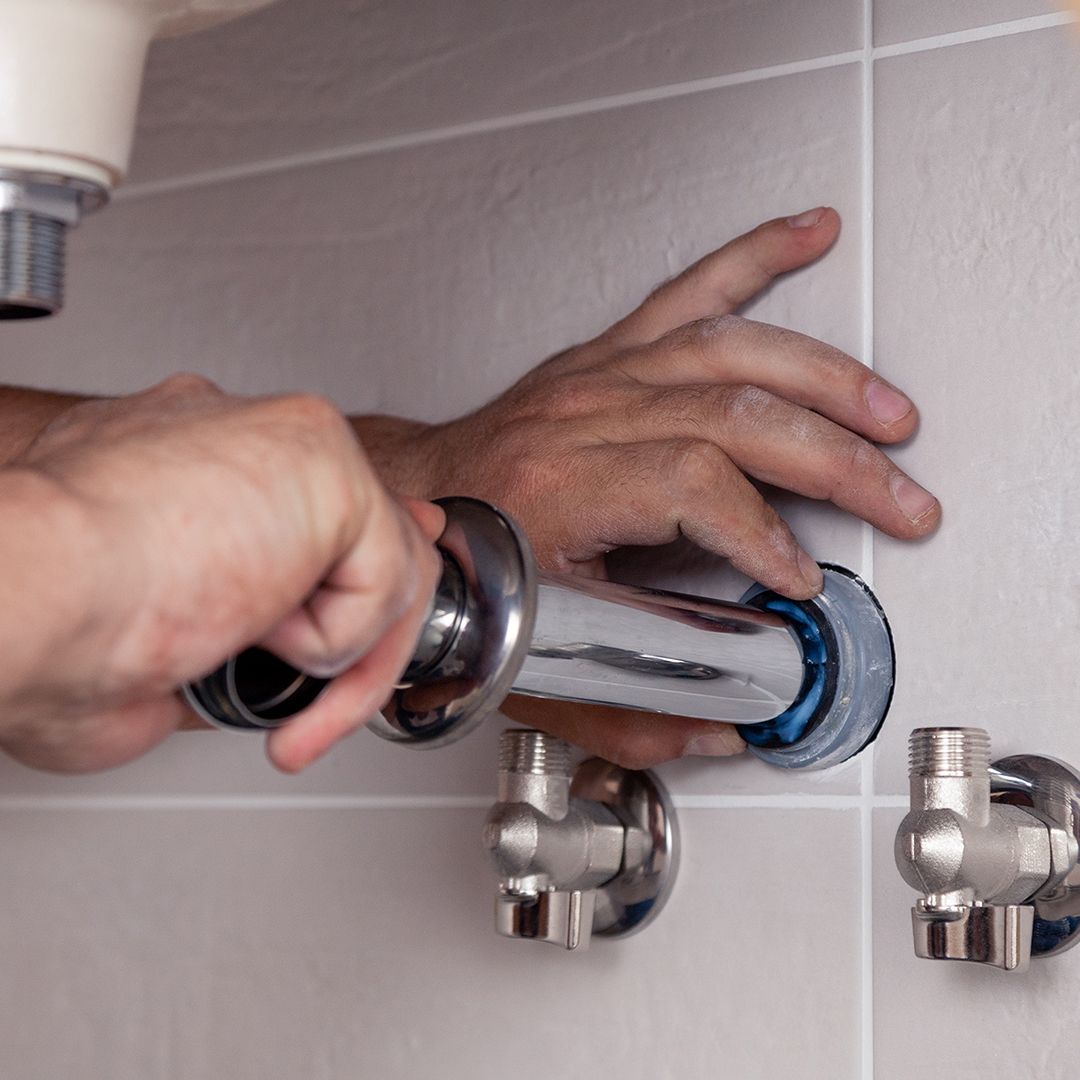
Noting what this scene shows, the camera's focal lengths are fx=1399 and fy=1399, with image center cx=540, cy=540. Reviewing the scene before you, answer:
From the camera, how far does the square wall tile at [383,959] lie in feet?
1.63

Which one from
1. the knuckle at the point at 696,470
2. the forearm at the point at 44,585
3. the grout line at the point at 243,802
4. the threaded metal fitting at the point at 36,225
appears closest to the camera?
the forearm at the point at 44,585

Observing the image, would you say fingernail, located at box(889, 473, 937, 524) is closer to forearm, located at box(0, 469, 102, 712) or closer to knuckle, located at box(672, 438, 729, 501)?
knuckle, located at box(672, 438, 729, 501)

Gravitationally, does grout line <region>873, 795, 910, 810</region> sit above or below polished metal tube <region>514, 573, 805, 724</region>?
below

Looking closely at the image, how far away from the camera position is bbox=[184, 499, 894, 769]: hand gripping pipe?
0.31 meters

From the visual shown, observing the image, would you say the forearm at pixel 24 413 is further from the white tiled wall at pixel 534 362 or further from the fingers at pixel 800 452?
the fingers at pixel 800 452

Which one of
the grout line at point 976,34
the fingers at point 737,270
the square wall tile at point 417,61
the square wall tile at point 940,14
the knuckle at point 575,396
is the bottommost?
the knuckle at point 575,396

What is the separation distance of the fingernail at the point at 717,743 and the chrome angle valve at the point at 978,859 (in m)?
0.07

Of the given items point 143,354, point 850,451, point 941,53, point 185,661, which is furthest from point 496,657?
point 143,354

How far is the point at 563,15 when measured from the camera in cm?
58

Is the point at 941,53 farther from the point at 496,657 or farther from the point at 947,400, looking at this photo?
the point at 496,657

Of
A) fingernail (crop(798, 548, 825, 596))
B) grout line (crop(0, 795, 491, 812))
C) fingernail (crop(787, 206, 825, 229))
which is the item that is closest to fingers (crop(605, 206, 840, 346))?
fingernail (crop(787, 206, 825, 229))

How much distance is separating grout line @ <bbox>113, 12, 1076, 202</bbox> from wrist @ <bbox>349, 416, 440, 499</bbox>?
0.13 meters

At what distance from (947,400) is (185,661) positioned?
313mm

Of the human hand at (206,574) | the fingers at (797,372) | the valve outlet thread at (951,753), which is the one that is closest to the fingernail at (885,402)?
the fingers at (797,372)
